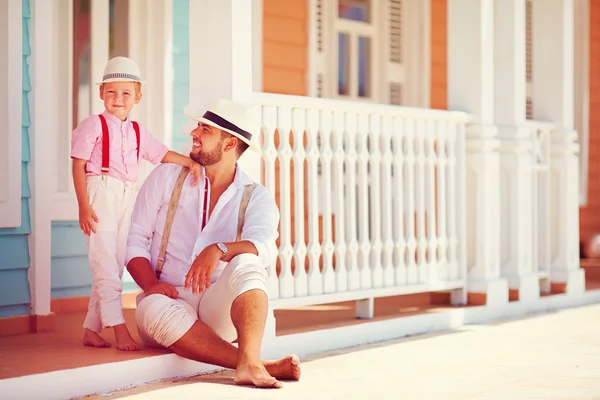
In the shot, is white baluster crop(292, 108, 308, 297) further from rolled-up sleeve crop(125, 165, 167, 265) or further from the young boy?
rolled-up sleeve crop(125, 165, 167, 265)

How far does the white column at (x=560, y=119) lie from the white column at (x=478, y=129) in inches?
45.9

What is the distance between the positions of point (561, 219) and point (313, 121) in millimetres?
3149

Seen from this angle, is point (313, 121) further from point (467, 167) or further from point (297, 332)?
point (467, 167)

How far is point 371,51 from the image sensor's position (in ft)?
34.3

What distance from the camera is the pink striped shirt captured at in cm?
547

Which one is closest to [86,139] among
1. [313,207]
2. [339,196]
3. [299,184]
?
[299,184]

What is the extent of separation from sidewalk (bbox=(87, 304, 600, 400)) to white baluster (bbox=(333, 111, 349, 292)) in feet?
1.45

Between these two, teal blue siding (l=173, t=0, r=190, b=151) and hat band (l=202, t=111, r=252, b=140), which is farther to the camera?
teal blue siding (l=173, t=0, r=190, b=151)

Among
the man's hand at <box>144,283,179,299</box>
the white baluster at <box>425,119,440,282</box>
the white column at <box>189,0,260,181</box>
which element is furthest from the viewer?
the white baluster at <box>425,119,440,282</box>

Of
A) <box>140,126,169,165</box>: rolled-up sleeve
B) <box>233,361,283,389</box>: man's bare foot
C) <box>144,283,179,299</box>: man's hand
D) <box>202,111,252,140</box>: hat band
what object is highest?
<box>202,111,252,140</box>: hat band

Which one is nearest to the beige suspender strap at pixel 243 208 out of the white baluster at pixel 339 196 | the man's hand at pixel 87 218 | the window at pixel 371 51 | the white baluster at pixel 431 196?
the man's hand at pixel 87 218

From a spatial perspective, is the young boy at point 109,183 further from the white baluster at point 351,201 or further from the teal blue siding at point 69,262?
the teal blue siding at point 69,262

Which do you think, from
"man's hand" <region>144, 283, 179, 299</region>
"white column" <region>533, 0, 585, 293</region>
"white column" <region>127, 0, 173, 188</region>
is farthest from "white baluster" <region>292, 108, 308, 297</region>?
"white column" <region>533, 0, 585, 293</region>

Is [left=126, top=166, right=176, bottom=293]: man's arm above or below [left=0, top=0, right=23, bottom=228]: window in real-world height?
below
